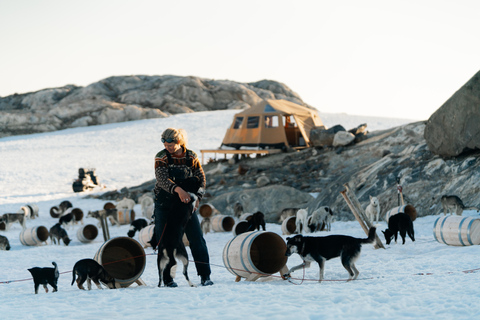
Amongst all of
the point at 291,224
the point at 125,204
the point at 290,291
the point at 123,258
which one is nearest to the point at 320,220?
the point at 291,224

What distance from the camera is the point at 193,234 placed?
6383 millimetres

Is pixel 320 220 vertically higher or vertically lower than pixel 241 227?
higher

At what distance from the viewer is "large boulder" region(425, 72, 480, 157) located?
1339 cm

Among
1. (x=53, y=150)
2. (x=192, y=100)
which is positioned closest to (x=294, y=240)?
(x=53, y=150)

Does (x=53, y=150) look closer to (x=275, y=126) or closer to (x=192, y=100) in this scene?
(x=275, y=126)

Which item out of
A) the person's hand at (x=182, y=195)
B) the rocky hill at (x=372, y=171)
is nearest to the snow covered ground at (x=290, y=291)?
the person's hand at (x=182, y=195)

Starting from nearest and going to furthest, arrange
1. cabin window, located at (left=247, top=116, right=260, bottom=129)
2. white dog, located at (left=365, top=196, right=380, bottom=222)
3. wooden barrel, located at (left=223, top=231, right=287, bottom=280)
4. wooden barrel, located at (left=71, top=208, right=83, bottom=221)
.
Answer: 1. wooden barrel, located at (left=223, top=231, right=287, bottom=280)
2. white dog, located at (left=365, top=196, right=380, bottom=222)
3. wooden barrel, located at (left=71, top=208, right=83, bottom=221)
4. cabin window, located at (left=247, top=116, right=260, bottom=129)

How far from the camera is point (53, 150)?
40094 mm

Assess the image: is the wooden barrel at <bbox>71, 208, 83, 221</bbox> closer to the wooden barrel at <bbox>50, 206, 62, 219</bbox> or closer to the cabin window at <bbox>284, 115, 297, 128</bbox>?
the wooden barrel at <bbox>50, 206, 62, 219</bbox>

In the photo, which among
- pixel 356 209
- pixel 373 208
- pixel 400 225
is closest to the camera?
pixel 356 209

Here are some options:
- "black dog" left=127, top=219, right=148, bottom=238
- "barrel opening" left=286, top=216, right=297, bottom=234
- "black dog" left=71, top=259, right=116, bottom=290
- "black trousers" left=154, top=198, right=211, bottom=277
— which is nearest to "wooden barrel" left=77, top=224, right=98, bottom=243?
"black dog" left=127, top=219, right=148, bottom=238

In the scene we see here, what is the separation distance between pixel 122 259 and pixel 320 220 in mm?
6769

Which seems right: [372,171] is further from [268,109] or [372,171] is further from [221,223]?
[268,109]

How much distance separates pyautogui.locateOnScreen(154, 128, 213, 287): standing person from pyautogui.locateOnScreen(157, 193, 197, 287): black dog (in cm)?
7
